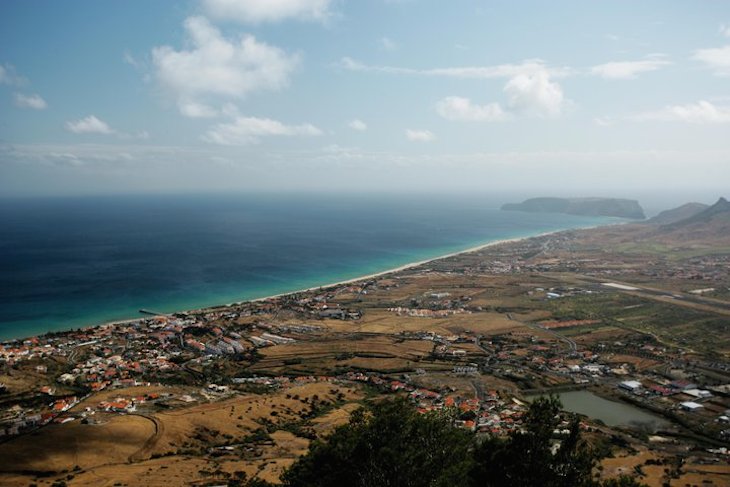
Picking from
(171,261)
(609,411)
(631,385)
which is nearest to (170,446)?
(609,411)

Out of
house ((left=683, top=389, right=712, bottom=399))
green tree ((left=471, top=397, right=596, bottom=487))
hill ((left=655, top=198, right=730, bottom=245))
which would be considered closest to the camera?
green tree ((left=471, top=397, right=596, bottom=487))

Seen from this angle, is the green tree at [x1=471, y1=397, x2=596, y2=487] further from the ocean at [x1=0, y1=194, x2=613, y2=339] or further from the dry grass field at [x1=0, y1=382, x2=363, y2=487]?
the ocean at [x1=0, y1=194, x2=613, y2=339]

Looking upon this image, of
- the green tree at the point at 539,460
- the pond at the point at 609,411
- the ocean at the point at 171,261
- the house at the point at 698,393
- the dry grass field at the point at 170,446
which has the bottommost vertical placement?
the pond at the point at 609,411

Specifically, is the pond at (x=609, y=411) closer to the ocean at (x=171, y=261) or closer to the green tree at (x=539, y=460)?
the green tree at (x=539, y=460)

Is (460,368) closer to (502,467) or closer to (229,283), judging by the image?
(502,467)

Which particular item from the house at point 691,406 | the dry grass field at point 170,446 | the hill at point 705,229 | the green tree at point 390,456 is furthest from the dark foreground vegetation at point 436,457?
the hill at point 705,229

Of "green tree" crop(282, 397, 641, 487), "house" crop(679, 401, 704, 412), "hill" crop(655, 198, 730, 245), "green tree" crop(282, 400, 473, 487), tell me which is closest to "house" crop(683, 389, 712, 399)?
"house" crop(679, 401, 704, 412)

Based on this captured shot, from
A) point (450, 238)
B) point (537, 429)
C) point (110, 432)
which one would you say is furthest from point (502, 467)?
point (450, 238)
